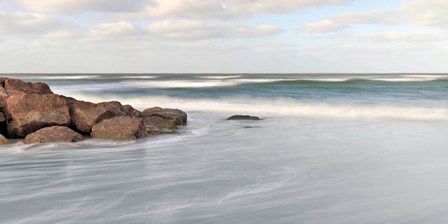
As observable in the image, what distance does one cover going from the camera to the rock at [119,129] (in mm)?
8805

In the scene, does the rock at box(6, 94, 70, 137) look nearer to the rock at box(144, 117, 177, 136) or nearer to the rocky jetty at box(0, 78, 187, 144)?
the rocky jetty at box(0, 78, 187, 144)

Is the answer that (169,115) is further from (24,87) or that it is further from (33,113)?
(24,87)

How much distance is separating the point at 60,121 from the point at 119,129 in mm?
1297

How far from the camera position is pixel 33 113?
911 cm

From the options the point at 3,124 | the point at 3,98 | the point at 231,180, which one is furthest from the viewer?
the point at 3,98

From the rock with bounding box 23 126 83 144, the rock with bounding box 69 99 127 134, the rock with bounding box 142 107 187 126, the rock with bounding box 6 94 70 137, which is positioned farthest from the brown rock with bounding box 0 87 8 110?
the rock with bounding box 142 107 187 126

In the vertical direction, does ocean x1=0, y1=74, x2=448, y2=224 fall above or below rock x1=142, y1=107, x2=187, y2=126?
below

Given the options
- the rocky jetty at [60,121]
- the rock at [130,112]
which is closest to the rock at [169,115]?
the rock at [130,112]

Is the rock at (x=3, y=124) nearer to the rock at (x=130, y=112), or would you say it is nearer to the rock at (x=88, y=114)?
the rock at (x=88, y=114)

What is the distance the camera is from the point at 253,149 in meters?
8.02

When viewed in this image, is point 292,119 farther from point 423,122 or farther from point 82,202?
point 82,202

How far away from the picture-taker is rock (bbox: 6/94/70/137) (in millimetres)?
9023

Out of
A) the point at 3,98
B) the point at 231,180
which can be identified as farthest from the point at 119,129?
the point at 231,180

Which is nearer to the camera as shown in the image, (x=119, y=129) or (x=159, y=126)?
(x=119, y=129)
